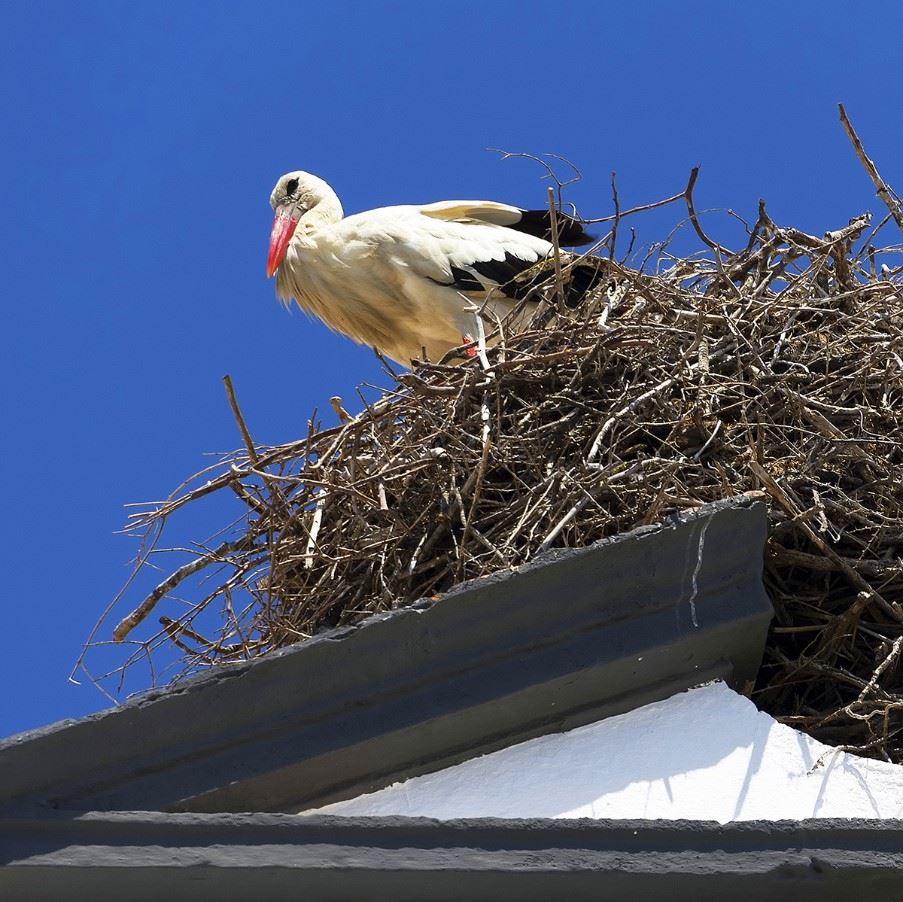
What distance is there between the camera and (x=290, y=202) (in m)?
8.46

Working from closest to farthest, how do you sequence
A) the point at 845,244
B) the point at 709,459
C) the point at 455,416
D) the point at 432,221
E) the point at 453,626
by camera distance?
the point at 453,626, the point at 709,459, the point at 455,416, the point at 845,244, the point at 432,221

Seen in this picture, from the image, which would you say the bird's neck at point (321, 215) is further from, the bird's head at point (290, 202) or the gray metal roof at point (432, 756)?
the gray metal roof at point (432, 756)

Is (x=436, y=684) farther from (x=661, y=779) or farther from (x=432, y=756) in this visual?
(x=661, y=779)

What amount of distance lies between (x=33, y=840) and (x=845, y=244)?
10.4 ft

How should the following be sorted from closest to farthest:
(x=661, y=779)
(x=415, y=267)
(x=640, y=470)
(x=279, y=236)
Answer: (x=661, y=779), (x=640, y=470), (x=415, y=267), (x=279, y=236)

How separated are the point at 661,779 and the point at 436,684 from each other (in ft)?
1.46

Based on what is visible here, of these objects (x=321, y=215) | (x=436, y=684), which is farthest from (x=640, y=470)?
(x=321, y=215)

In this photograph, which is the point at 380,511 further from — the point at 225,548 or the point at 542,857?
the point at 542,857

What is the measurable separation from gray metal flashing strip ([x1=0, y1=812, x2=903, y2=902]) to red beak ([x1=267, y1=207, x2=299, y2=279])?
19.0 feet

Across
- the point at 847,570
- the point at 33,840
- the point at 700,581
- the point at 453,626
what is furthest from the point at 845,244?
the point at 33,840

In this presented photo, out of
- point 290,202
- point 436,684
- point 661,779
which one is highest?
point 290,202

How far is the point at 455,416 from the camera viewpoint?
4.20 meters

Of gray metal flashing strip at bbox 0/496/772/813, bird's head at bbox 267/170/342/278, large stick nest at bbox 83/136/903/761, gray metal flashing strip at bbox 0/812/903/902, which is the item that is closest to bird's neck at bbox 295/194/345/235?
bird's head at bbox 267/170/342/278

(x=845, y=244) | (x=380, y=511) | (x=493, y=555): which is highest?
(x=845, y=244)
